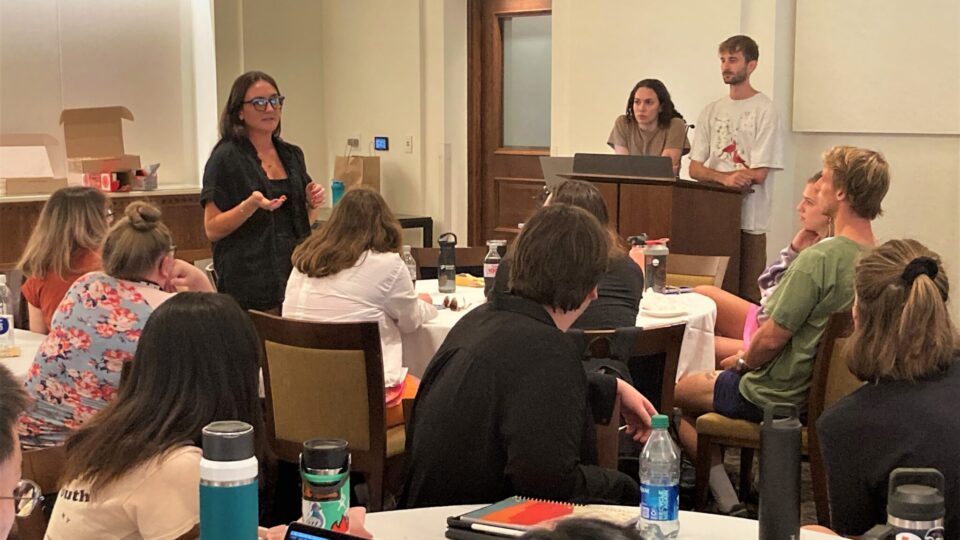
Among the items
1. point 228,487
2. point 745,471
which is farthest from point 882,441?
point 745,471

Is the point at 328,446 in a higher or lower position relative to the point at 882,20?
lower

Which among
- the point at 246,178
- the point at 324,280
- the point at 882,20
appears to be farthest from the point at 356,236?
the point at 882,20

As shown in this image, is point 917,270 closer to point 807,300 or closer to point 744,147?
point 807,300

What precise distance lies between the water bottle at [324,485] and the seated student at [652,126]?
5337 mm

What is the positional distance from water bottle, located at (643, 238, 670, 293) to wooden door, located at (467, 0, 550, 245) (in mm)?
4096

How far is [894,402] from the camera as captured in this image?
2.48 m

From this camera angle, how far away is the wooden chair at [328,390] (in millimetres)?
3717

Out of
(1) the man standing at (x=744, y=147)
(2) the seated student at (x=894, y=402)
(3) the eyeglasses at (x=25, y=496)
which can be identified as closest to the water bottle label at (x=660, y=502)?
(2) the seated student at (x=894, y=402)

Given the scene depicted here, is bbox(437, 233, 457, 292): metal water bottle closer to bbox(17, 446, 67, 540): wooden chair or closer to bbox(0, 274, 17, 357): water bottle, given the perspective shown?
bbox(0, 274, 17, 357): water bottle

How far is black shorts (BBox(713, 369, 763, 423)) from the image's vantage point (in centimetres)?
407

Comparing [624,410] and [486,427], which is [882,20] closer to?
[624,410]

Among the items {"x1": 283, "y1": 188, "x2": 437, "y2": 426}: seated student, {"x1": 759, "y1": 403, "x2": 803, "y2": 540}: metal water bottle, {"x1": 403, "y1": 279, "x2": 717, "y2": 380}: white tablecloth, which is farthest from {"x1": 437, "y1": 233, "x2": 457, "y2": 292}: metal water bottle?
{"x1": 759, "y1": 403, "x2": 803, "y2": 540}: metal water bottle

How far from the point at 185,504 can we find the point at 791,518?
3.47 feet

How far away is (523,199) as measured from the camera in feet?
30.6
